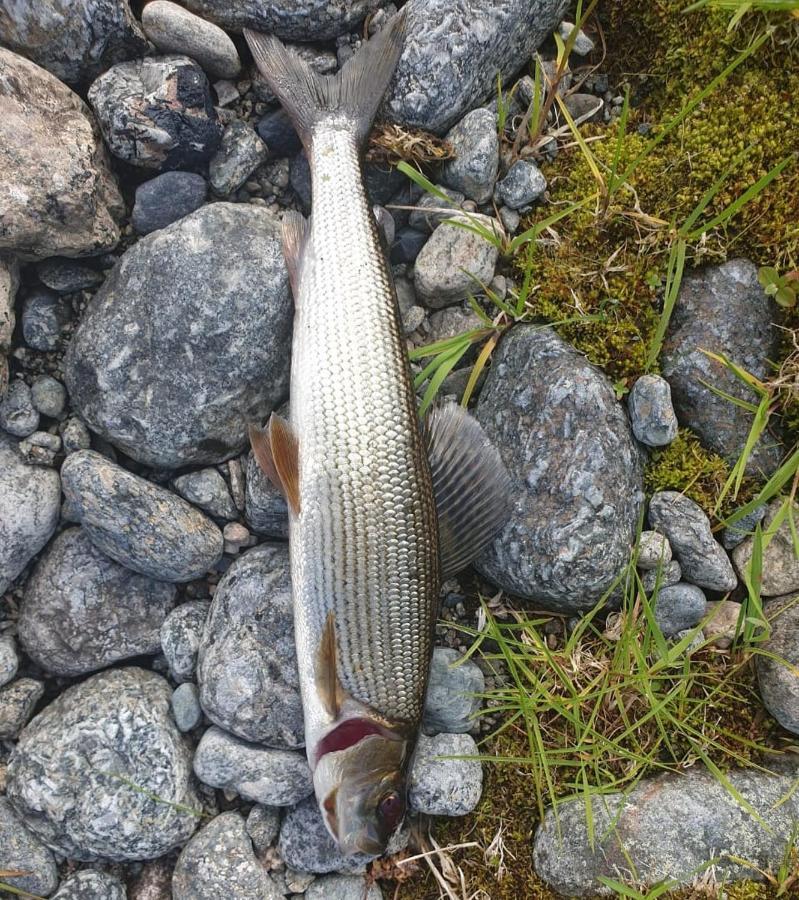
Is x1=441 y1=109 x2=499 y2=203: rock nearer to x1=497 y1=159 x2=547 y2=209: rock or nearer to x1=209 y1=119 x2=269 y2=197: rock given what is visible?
x1=497 y1=159 x2=547 y2=209: rock

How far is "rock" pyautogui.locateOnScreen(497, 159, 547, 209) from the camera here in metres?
3.82

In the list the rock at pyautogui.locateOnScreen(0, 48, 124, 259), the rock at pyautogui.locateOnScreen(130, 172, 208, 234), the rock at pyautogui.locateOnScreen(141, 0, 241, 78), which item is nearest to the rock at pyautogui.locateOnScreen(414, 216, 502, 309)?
the rock at pyautogui.locateOnScreen(130, 172, 208, 234)

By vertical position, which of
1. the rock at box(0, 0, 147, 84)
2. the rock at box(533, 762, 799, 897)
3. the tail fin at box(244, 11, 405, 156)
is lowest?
the rock at box(533, 762, 799, 897)

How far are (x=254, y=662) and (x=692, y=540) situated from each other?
220 centimetres

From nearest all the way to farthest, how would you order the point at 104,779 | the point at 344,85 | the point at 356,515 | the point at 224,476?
the point at 356,515
the point at 104,779
the point at 344,85
the point at 224,476

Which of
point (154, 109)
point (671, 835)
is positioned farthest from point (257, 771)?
point (154, 109)

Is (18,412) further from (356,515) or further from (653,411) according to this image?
(653,411)

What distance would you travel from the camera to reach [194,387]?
3557mm

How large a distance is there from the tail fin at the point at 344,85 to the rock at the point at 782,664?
10.1 ft

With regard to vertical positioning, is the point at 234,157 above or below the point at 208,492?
above

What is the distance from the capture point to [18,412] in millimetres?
3611

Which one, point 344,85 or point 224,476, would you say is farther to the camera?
point 224,476

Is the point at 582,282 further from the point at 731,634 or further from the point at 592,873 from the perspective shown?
the point at 592,873

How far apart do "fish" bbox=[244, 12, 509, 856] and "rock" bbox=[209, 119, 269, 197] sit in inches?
19.8
